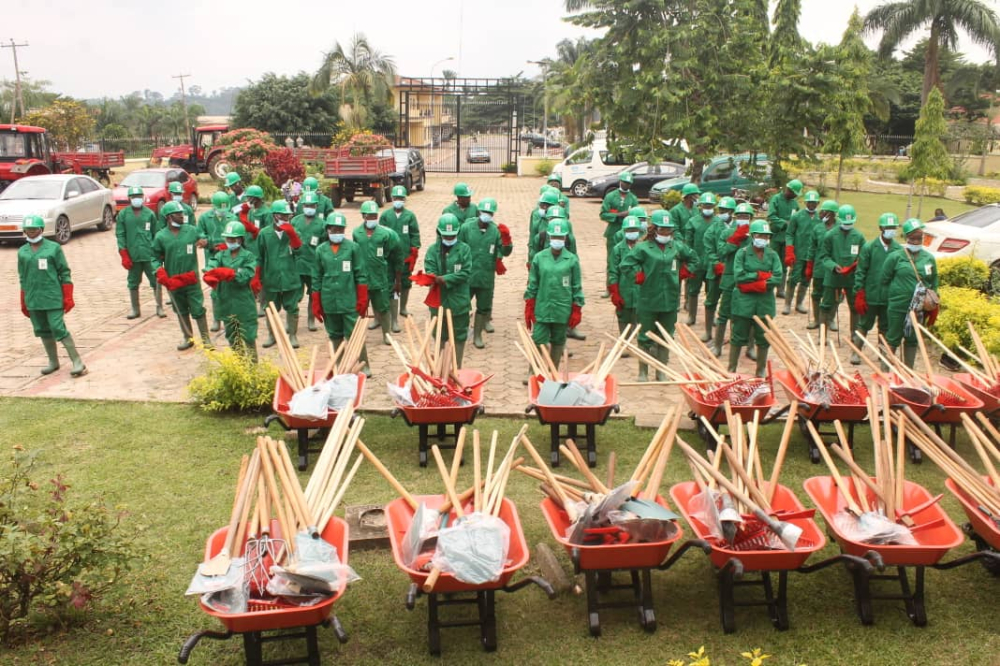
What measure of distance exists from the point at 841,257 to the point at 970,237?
11.1ft

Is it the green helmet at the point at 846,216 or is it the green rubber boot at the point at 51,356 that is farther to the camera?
the green helmet at the point at 846,216

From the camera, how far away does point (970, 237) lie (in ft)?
39.8

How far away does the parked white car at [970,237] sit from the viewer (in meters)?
12.0

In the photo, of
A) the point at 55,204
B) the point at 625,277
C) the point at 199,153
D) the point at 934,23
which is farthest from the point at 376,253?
the point at 934,23

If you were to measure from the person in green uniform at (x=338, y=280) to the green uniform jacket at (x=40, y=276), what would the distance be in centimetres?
277

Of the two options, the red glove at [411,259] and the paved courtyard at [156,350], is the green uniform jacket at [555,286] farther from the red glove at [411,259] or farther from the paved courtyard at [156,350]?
the red glove at [411,259]

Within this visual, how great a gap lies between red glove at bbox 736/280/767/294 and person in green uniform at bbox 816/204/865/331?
212cm

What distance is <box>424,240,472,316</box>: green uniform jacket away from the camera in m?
9.09

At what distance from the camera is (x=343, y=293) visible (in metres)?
8.51

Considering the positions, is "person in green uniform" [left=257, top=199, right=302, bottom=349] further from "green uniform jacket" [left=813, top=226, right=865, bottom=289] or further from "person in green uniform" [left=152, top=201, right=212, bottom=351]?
"green uniform jacket" [left=813, top=226, right=865, bottom=289]

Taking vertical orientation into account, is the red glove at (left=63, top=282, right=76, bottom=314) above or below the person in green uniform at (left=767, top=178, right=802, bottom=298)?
below

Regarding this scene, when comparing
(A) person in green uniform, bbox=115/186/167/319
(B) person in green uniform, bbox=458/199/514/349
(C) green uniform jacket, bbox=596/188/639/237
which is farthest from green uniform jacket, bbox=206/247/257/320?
(C) green uniform jacket, bbox=596/188/639/237

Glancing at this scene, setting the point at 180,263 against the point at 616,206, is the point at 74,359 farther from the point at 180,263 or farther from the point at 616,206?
the point at 616,206

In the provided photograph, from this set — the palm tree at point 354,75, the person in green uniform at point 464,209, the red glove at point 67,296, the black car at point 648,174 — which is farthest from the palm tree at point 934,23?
the red glove at point 67,296
